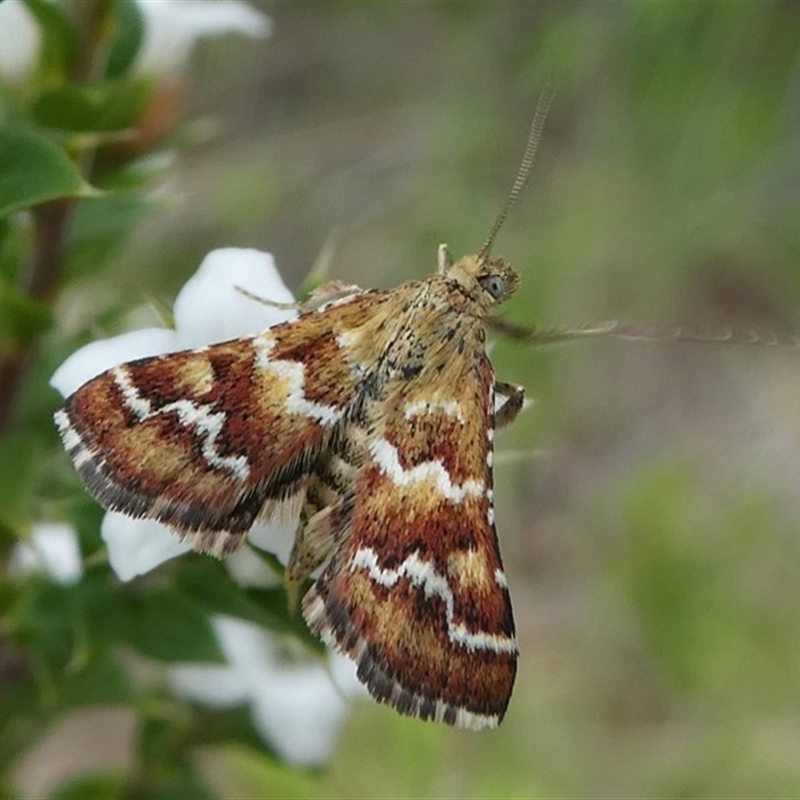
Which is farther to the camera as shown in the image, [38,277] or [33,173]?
[38,277]

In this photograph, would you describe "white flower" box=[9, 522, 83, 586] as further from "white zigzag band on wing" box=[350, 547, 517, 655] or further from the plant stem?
"white zigzag band on wing" box=[350, 547, 517, 655]

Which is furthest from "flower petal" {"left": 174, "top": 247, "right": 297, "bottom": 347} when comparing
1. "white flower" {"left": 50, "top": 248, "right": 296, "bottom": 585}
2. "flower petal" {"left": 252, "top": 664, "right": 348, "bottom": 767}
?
"flower petal" {"left": 252, "top": 664, "right": 348, "bottom": 767}

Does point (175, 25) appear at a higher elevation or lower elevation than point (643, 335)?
higher

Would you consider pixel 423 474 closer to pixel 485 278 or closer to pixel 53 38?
pixel 485 278

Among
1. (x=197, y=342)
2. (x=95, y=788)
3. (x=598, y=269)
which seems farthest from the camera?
(x=598, y=269)

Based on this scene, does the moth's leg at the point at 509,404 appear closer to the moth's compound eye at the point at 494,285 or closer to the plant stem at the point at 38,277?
the moth's compound eye at the point at 494,285

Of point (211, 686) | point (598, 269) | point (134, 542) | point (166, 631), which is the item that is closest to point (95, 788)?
point (211, 686)

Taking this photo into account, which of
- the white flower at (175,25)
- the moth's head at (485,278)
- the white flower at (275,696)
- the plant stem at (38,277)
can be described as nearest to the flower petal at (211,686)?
the white flower at (275,696)

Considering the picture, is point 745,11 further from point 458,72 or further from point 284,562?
point 284,562

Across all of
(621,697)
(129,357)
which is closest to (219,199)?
(621,697)
